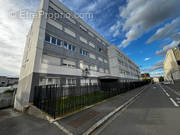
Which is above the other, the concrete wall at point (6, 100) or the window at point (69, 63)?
the window at point (69, 63)

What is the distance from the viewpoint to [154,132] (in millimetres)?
2938

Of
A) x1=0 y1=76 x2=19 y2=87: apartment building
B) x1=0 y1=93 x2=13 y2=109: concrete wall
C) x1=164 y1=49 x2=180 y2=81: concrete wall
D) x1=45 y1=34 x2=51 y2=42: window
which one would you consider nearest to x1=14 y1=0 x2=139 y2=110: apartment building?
x1=45 y1=34 x2=51 y2=42: window

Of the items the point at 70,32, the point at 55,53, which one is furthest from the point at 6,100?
the point at 70,32

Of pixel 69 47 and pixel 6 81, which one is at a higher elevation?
pixel 69 47

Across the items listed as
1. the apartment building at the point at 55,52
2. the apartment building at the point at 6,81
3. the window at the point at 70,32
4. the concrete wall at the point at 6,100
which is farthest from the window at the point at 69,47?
the apartment building at the point at 6,81

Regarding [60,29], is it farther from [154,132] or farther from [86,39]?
[154,132]

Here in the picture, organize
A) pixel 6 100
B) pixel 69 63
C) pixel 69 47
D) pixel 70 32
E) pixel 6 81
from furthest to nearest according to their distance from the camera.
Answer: pixel 6 81 → pixel 70 32 → pixel 6 100 → pixel 69 47 → pixel 69 63

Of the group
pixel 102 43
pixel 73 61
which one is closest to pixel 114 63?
pixel 102 43

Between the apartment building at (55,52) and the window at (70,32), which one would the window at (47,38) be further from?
the window at (70,32)

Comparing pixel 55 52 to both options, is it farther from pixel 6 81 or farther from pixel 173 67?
pixel 173 67

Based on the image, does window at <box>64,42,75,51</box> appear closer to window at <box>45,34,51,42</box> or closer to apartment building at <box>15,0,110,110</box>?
apartment building at <box>15,0,110,110</box>

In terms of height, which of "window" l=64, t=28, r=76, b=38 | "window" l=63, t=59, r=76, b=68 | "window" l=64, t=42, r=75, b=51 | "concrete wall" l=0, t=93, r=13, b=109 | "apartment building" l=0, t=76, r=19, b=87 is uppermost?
"window" l=64, t=28, r=76, b=38

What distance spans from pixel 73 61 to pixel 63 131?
10743 mm

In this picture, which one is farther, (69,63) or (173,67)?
(173,67)
